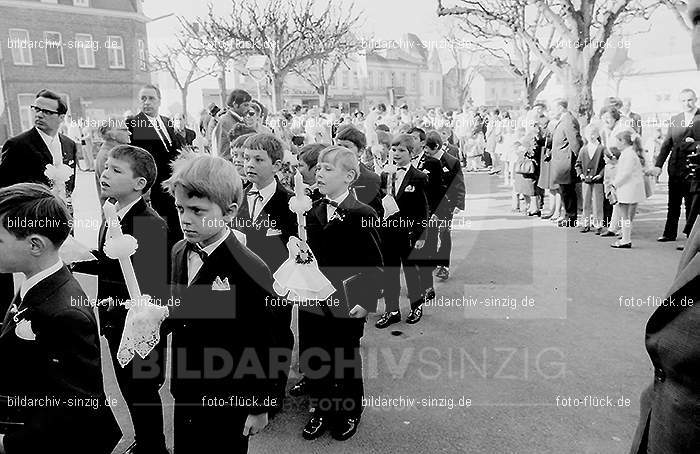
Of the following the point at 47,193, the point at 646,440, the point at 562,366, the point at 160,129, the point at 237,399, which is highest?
the point at 160,129

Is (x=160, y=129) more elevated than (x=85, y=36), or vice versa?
(x=85, y=36)

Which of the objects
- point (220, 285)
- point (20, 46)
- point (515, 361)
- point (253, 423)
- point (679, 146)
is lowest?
point (515, 361)

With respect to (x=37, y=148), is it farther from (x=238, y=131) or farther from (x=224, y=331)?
(x=224, y=331)

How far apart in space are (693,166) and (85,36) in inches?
1279

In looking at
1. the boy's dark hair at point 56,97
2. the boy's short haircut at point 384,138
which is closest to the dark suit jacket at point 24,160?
the boy's dark hair at point 56,97

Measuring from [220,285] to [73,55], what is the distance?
1286 inches

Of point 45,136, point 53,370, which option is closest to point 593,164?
point 45,136

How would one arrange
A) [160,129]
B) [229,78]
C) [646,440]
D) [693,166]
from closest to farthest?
[646,440]
[160,129]
[693,166]
[229,78]

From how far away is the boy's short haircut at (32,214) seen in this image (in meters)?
2.05

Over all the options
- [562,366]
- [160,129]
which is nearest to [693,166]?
[562,366]

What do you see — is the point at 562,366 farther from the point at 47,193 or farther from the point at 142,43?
the point at 142,43

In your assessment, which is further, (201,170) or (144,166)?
(144,166)

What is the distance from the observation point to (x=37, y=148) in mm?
5055

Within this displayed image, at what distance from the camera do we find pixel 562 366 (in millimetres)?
4297
